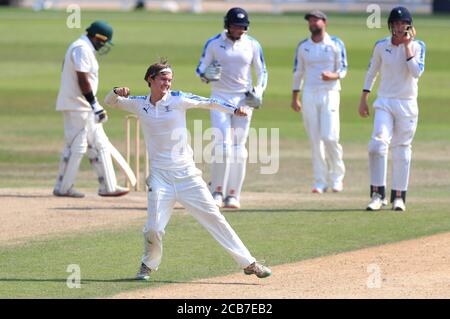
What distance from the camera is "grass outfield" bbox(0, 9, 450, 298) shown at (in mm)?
11680

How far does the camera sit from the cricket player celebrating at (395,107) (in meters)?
14.6

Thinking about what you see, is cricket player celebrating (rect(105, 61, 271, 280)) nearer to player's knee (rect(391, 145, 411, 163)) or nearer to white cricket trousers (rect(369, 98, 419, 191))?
white cricket trousers (rect(369, 98, 419, 191))

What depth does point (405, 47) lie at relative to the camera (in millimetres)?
14562

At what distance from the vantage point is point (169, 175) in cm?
1078

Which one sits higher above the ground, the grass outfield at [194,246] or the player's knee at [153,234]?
the player's knee at [153,234]

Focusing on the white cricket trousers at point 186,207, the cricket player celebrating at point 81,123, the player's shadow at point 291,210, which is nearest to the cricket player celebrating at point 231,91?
the player's shadow at point 291,210

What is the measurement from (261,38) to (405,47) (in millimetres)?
25803

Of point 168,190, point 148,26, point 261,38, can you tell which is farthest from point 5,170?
point 148,26

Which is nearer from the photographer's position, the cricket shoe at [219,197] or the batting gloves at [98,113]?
the cricket shoe at [219,197]

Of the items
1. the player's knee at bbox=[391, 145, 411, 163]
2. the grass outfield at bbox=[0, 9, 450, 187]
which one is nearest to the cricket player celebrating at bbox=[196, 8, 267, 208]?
the player's knee at bbox=[391, 145, 411, 163]

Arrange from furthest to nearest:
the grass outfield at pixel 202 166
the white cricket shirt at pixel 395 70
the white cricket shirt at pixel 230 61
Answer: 1. the white cricket shirt at pixel 230 61
2. the white cricket shirt at pixel 395 70
3. the grass outfield at pixel 202 166

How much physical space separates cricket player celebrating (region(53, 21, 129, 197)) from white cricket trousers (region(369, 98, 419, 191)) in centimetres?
331

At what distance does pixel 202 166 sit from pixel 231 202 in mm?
3681

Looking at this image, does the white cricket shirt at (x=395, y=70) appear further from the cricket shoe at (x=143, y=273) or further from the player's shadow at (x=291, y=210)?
the cricket shoe at (x=143, y=273)
